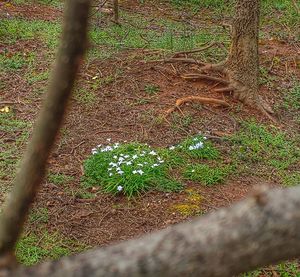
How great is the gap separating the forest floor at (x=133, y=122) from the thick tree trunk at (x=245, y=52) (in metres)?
0.20

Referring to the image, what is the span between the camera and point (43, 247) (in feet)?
13.2

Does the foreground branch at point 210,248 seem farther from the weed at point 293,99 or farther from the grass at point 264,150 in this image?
the weed at point 293,99

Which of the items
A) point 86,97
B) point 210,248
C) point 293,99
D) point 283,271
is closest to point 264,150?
point 293,99

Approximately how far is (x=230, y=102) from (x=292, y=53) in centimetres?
223

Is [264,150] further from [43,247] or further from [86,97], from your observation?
[43,247]

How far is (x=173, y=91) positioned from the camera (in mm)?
6508

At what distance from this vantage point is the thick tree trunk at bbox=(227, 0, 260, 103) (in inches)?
254

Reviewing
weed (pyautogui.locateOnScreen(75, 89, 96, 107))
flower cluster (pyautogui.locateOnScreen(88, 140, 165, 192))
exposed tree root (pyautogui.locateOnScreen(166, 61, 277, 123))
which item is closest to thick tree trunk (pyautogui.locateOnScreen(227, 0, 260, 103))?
exposed tree root (pyautogui.locateOnScreen(166, 61, 277, 123))

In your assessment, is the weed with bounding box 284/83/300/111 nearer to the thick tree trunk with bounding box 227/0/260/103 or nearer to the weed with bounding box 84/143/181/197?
the thick tree trunk with bounding box 227/0/260/103

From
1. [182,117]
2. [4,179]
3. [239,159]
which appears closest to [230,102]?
[182,117]

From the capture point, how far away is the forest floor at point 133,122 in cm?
436

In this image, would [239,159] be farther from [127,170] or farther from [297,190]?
[297,190]

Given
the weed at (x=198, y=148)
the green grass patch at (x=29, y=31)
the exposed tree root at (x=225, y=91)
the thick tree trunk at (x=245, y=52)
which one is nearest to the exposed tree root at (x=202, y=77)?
the exposed tree root at (x=225, y=91)

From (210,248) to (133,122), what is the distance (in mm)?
4785
